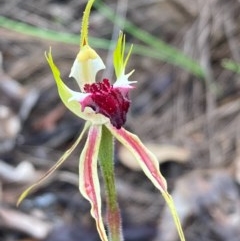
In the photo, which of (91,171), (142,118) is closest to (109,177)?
(91,171)

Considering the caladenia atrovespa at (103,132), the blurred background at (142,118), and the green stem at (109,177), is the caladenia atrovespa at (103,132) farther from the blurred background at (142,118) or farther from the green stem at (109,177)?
the blurred background at (142,118)

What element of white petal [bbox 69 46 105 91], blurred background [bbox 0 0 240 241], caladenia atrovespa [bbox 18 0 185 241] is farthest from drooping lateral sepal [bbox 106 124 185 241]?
blurred background [bbox 0 0 240 241]

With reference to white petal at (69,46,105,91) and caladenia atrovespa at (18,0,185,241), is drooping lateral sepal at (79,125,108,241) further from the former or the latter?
white petal at (69,46,105,91)

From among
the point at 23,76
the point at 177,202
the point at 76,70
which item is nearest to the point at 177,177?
the point at 177,202

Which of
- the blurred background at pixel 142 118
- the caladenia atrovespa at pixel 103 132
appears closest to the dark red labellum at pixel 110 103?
the caladenia atrovespa at pixel 103 132

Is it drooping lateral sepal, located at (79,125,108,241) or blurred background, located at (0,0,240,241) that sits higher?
blurred background, located at (0,0,240,241)
